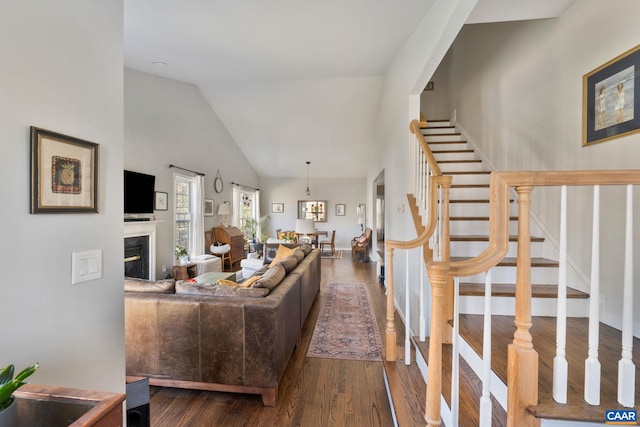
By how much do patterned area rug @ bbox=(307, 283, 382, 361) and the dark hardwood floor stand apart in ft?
0.50

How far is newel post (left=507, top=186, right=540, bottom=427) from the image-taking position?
101 centimetres

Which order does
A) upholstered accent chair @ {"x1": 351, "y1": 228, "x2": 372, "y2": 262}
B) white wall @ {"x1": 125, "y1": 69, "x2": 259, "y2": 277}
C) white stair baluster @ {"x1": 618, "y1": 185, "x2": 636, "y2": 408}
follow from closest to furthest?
white stair baluster @ {"x1": 618, "y1": 185, "x2": 636, "y2": 408}, white wall @ {"x1": 125, "y1": 69, "x2": 259, "y2": 277}, upholstered accent chair @ {"x1": 351, "y1": 228, "x2": 372, "y2": 262}

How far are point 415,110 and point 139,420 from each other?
3540mm

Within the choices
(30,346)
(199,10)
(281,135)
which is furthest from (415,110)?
(281,135)

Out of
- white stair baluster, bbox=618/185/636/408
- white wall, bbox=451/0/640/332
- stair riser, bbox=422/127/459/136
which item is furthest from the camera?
stair riser, bbox=422/127/459/136

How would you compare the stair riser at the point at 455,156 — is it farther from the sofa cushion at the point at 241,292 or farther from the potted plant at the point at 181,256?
the potted plant at the point at 181,256

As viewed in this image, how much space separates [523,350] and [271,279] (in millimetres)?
1869

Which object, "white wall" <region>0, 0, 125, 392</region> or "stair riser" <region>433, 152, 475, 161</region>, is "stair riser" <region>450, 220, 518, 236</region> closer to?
"stair riser" <region>433, 152, 475, 161</region>

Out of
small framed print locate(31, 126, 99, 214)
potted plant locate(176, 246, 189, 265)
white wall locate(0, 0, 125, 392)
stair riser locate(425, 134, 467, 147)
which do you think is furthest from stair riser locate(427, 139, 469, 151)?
potted plant locate(176, 246, 189, 265)

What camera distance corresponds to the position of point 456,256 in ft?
8.67

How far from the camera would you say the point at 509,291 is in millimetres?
2117

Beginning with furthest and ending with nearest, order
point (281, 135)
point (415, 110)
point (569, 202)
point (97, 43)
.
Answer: point (281, 135) < point (415, 110) < point (569, 202) < point (97, 43)

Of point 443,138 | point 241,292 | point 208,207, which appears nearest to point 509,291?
point 241,292

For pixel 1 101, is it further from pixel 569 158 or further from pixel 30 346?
pixel 569 158
